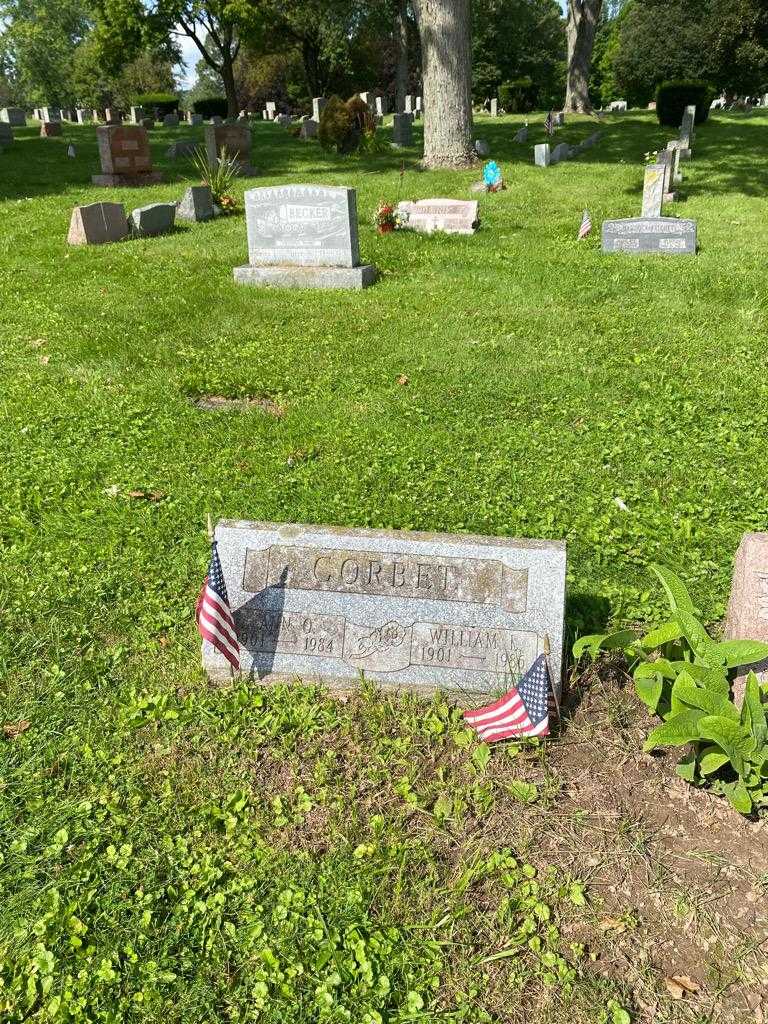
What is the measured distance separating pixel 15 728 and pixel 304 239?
28.0 feet

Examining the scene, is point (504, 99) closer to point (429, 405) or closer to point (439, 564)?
point (429, 405)

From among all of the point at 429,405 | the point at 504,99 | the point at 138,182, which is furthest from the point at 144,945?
the point at 504,99

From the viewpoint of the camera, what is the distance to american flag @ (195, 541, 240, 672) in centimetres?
367

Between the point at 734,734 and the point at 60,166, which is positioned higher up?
the point at 60,166

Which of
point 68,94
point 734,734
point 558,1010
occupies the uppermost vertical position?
point 68,94

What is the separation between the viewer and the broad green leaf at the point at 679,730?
3205mm

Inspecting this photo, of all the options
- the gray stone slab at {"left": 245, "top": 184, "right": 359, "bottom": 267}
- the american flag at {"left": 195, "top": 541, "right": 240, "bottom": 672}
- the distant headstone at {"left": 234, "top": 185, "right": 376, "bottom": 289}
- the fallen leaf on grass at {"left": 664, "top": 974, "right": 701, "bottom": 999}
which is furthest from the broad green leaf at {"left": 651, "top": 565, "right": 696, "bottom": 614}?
the gray stone slab at {"left": 245, "top": 184, "right": 359, "bottom": 267}

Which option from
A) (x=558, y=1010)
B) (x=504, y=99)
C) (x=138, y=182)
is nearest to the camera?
(x=558, y=1010)

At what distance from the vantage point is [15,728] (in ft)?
12.5

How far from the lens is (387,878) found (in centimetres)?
309

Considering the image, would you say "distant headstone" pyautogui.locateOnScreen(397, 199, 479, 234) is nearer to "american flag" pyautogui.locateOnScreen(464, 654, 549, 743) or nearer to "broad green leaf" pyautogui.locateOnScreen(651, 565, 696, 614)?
"broad green leaf" pyautogui.locateOnScreen(651, 565, 696, 614)

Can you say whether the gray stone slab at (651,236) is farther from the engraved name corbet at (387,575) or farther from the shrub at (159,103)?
the shrub at (159,103)

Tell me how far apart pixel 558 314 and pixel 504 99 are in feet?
140

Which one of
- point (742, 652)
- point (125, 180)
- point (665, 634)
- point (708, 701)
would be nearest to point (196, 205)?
point (125, 180)
